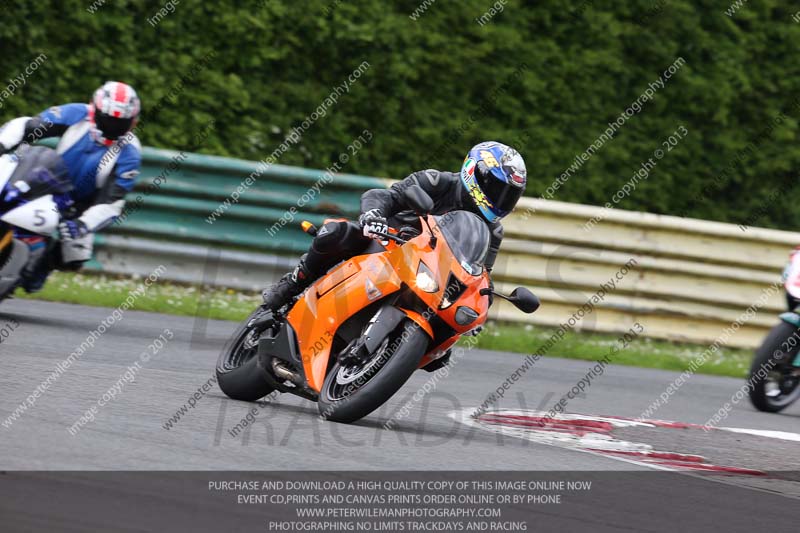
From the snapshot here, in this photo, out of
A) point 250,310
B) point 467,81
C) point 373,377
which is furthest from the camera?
point 467,81

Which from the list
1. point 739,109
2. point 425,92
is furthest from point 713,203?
point 425,92

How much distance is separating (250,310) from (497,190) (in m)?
5.51

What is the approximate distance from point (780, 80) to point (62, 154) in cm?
891

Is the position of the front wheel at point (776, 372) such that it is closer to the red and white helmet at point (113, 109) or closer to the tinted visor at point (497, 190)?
the tinted visor at point (497, 190)

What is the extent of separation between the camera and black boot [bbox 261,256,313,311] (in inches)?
285

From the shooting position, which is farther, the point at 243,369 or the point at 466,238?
the point at 243,369

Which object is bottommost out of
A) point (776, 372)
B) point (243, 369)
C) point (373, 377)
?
point (373, 377)

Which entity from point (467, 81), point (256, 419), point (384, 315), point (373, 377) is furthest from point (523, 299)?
point (467, 81)

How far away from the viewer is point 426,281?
6570 millimetres

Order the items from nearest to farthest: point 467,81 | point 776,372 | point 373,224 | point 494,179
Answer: point 373,224, point 494,179, point 776,372, point 467,81

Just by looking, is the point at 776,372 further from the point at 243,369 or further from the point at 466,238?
the point at 243,369

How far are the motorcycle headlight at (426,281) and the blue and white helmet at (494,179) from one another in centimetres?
58

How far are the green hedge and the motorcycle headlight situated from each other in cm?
715
